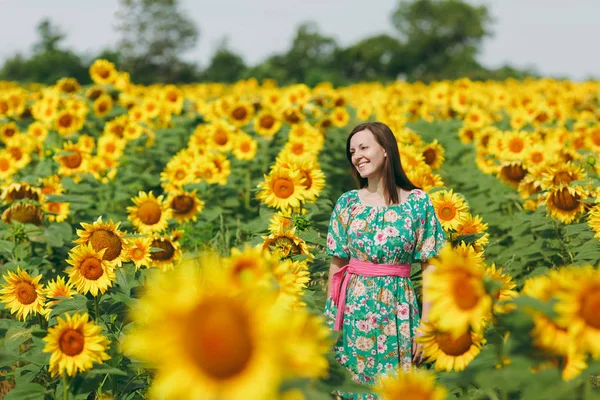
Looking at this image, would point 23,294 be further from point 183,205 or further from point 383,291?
point 183,205

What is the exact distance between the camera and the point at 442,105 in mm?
9367

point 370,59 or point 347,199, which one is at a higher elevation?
point 370,59

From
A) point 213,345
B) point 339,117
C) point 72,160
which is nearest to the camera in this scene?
point 213,345

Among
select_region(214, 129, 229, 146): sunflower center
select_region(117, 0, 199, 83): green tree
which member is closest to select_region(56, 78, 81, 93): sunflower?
select_region(214, 129, 229, 146): sunflower center

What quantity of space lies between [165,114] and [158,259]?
4761 mm

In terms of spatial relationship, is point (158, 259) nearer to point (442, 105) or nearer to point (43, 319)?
point (43, 319)

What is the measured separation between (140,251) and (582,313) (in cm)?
246

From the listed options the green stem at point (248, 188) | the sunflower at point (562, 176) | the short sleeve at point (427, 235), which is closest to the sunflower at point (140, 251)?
the short sleeve at point (427, 235)

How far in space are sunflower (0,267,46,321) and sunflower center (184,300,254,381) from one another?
1.90 metres

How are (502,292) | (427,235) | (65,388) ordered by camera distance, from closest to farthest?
(502,292)
(65,388)
(427,235)

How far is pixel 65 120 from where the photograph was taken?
7609 millimetres

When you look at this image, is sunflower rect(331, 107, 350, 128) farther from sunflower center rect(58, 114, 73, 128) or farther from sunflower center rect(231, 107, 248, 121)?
sunflower center rect(58, 114, 73, 128)

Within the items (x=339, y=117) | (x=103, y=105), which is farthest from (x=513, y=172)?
(x=103, y=105)

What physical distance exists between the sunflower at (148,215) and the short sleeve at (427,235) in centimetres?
186
